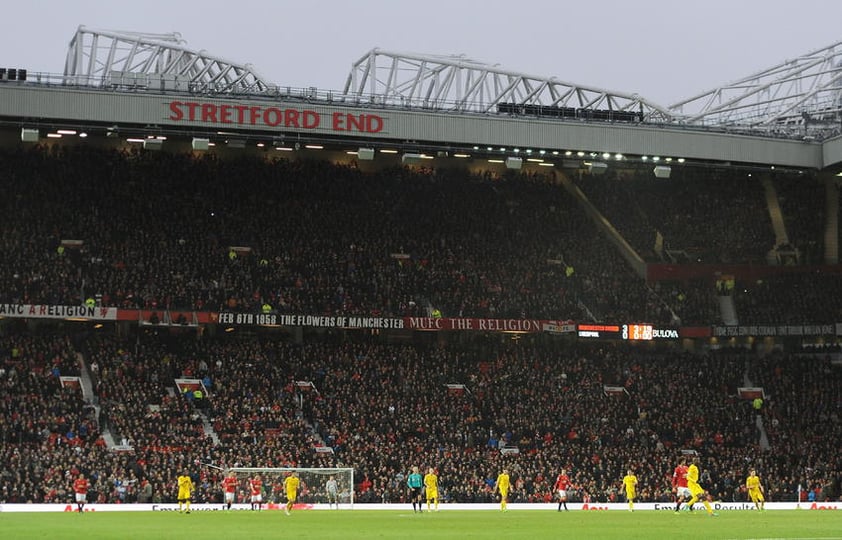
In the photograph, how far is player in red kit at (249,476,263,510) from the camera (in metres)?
46.6

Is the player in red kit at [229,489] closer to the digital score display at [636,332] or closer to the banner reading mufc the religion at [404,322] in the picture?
the banner reading mufc the religion at [404,322]

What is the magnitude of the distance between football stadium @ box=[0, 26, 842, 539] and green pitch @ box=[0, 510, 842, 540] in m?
5.34

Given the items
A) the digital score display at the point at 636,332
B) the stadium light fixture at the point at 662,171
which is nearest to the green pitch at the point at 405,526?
the digital score display at the point at 636,332

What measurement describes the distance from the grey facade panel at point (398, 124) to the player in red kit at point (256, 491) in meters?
17.7

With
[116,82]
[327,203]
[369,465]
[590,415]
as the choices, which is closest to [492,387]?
[590,415]

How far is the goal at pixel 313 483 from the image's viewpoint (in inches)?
1880

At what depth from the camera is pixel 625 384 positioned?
63750 millimetres

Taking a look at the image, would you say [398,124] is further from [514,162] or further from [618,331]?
[618,331]

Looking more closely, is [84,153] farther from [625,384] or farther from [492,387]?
[625,384]

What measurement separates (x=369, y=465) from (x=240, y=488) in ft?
22.8

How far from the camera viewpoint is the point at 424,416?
56688 millimetres

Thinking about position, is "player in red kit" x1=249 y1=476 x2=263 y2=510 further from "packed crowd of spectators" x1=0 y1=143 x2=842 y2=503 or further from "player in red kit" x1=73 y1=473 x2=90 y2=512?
"player in red kit" x1=73 y1=473 x2=90 y2=512

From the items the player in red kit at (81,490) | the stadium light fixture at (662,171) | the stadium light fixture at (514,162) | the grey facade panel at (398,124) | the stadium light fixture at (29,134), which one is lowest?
the player in red kit at (81,490)

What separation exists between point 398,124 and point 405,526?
28846 mm
